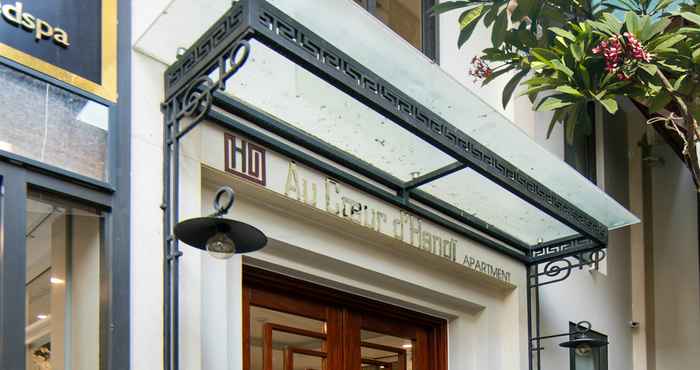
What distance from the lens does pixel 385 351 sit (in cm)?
689

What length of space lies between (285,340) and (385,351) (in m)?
1.18

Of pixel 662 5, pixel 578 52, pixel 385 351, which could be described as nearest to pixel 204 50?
pixel 578 52

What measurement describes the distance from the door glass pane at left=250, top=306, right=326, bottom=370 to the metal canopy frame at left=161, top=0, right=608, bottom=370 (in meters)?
0.96

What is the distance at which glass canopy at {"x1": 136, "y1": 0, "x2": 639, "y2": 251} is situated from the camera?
4.64 m

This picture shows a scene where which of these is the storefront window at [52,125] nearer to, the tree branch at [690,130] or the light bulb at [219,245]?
the light bulb at [219,245]

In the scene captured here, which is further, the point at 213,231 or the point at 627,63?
the point at 627,63

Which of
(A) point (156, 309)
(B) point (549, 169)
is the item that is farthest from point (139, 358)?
(B) point (549, 169)

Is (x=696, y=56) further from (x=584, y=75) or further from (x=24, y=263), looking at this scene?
(x=24, y=263)

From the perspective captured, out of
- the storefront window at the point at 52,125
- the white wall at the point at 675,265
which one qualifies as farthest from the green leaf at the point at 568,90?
the white wall at the point at 675,265

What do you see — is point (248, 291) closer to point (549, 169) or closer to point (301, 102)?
point (301, 102)

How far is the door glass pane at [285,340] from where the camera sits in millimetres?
5707

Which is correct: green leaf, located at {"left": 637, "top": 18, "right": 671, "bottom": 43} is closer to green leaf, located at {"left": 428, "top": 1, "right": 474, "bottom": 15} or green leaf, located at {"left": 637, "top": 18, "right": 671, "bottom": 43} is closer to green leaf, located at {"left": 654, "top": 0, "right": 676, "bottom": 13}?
green leaf, located at {"left": 654, "top": 0, "right": 676, "bottom": 13}

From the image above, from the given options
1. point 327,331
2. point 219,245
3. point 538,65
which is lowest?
point 327,331

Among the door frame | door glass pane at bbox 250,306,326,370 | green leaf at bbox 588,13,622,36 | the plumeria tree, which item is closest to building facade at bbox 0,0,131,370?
the door frame
